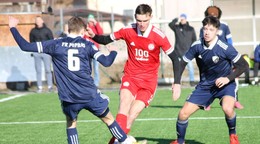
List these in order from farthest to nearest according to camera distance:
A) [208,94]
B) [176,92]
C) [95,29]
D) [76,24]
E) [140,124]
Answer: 1. [95,29]
2. [140,124]
3. [208,94]
4. [176,92]
5. [76,24]

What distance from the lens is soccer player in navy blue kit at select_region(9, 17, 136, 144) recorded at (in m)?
9.34

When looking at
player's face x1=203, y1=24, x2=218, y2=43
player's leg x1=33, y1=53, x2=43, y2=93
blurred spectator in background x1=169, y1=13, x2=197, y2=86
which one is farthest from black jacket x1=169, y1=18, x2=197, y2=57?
player's face x1=203, y1=24, x2=218, y2=43

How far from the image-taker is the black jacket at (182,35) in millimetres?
20656

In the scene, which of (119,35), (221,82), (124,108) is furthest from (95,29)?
(221,82)

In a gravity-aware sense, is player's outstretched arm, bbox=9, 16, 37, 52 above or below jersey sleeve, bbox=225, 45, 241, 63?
above

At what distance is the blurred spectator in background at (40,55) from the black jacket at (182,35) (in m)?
3.43

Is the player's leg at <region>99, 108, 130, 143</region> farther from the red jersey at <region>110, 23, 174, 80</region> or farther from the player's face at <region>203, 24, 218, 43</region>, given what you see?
the player's face at <region>203, 24, 218, 43</region>

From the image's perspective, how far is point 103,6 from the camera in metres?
46.0

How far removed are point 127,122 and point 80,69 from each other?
4.36 ft

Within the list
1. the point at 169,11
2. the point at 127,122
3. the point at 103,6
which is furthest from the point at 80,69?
the point at 103,6

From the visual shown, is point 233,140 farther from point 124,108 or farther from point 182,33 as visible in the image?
point 182,33

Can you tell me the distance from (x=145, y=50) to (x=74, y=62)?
1.68 metres

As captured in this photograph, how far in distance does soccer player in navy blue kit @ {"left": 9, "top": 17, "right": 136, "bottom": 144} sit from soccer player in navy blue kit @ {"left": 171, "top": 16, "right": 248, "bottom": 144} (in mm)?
1472

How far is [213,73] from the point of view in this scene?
34.2ft
